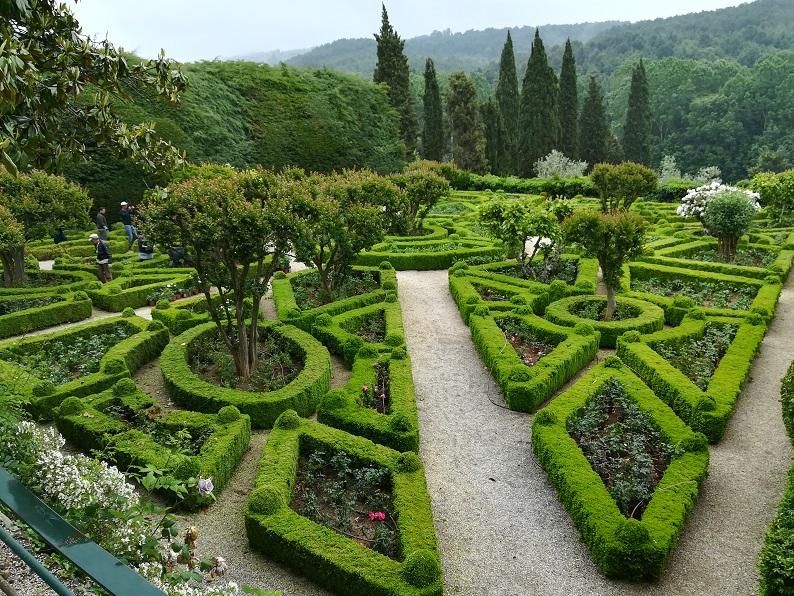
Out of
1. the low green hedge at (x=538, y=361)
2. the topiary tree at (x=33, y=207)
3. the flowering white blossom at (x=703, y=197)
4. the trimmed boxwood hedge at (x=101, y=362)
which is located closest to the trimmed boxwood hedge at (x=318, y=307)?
the trimmed boxwood hedge at (x=101, y=362)

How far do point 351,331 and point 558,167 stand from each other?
3543cm

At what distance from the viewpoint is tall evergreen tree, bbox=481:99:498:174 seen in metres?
52.5

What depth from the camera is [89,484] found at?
4.44 m

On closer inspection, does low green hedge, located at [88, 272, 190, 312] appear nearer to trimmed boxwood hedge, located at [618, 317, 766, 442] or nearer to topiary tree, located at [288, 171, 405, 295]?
topiary tree, located at [288, 171, 405, 295]

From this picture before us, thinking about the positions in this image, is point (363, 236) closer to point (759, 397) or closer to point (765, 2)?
point (759, 397)

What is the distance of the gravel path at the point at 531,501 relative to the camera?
6867 mm

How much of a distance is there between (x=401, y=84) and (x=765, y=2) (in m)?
145

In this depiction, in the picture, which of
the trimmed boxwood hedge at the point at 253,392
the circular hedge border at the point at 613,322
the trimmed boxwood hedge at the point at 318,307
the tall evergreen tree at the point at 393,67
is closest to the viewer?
the trimmed boxwood hedge at the point at 253,392

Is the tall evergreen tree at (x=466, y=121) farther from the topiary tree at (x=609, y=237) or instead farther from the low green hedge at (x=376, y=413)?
the low green hedge at (x=376, y=413)

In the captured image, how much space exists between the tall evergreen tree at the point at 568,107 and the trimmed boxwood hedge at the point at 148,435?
50660mm

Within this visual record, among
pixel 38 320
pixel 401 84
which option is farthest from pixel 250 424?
pixel 401 84

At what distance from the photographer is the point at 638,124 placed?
57.7 meters

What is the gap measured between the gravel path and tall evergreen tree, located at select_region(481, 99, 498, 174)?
42.4 m

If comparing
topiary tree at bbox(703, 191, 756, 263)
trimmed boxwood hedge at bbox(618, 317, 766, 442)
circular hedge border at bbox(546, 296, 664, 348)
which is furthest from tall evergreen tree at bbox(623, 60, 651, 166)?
trimmed boxwood hedge at bbox(618, 317, 766, 442)
